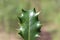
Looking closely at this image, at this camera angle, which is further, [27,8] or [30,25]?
[27,8]

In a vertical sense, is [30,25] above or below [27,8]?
below

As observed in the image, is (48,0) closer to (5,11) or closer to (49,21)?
(49,21)

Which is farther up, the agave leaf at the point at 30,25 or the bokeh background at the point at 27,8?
the bokeh background at the point at 27,8

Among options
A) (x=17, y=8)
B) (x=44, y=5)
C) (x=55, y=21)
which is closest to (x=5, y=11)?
(x=17, y=8)

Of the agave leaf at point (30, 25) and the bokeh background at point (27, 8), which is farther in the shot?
the bokeh background at point (27, 8)

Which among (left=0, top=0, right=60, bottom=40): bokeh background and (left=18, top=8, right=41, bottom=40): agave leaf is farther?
(left=0, top=0, right=60, bottom=40): bokeh background
